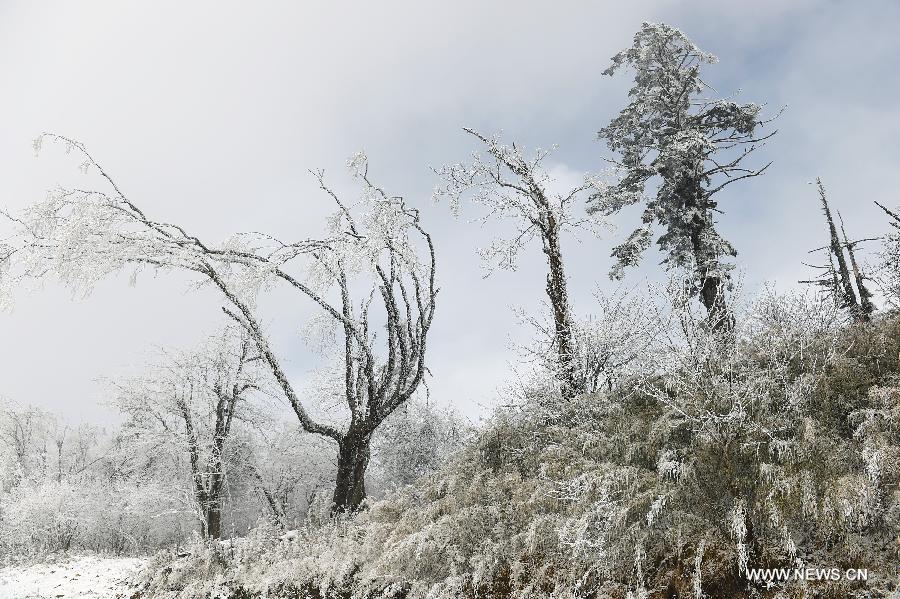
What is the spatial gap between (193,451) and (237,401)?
2.42 m

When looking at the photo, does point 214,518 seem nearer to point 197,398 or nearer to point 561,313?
point 197,398

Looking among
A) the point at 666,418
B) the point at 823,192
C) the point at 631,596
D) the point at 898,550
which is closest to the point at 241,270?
the point at 666,418

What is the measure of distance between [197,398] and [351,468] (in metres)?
12.8

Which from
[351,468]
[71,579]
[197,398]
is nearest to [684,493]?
[351,468]

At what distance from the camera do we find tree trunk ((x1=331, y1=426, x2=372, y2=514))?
10922 mm

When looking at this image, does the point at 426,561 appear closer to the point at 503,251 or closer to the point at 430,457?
the point at 503,251

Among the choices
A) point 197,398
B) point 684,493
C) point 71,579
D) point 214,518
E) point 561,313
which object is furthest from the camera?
point 197,398

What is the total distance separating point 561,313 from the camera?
10.9 m

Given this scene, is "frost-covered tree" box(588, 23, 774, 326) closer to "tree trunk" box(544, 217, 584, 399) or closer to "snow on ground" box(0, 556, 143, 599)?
"tree trunk" box(544, 217, 584, 399)

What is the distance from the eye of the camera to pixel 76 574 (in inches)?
504

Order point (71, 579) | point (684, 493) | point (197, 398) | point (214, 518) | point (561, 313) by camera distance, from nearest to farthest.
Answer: point (684, 493) → point (561, 313) → point (71, 579) → point (214, 518) → point (197, 398)

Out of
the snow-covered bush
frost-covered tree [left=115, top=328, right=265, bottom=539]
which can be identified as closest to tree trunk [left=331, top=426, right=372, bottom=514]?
the snow-covered bush

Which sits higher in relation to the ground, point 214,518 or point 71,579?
point 214,518

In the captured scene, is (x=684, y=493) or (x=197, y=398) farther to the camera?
(x=197, y=398)
